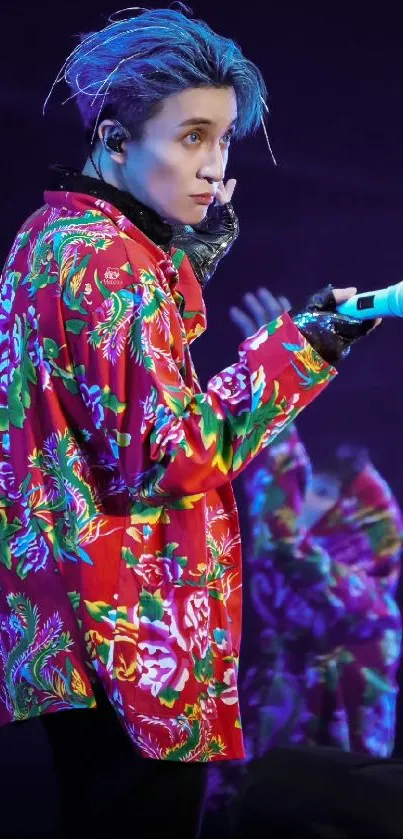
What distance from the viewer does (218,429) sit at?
3.24 feet

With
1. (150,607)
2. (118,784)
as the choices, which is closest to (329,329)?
(150,607)

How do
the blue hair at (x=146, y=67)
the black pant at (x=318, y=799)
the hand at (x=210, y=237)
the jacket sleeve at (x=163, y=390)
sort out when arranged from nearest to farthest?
the jacket sleeve at (x=163, y=390)
the blue hair at (x=146, y=67)
the hand at (x=210, y=237)
the black pant at (x=318, y=799)

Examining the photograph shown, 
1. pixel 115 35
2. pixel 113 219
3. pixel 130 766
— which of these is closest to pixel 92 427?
pixel 113 219

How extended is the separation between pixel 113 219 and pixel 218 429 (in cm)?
25

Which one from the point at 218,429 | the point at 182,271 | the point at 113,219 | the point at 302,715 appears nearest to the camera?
the point at 218,429

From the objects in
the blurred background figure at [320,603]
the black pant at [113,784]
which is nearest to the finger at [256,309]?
the blurred background figure at [320,603]

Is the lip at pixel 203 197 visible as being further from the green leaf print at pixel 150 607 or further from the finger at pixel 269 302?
the finger at pixel 269 302

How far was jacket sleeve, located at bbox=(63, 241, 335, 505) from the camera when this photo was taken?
970mm

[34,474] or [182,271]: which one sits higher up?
[182,271]

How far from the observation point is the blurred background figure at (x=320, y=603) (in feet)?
7.92

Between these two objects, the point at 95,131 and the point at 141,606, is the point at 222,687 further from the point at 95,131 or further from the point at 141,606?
the point at 95,131

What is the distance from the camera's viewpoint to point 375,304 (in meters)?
1.03

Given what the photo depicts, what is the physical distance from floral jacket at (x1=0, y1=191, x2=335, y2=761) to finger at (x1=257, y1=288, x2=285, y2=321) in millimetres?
1261

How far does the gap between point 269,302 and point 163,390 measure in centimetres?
142
